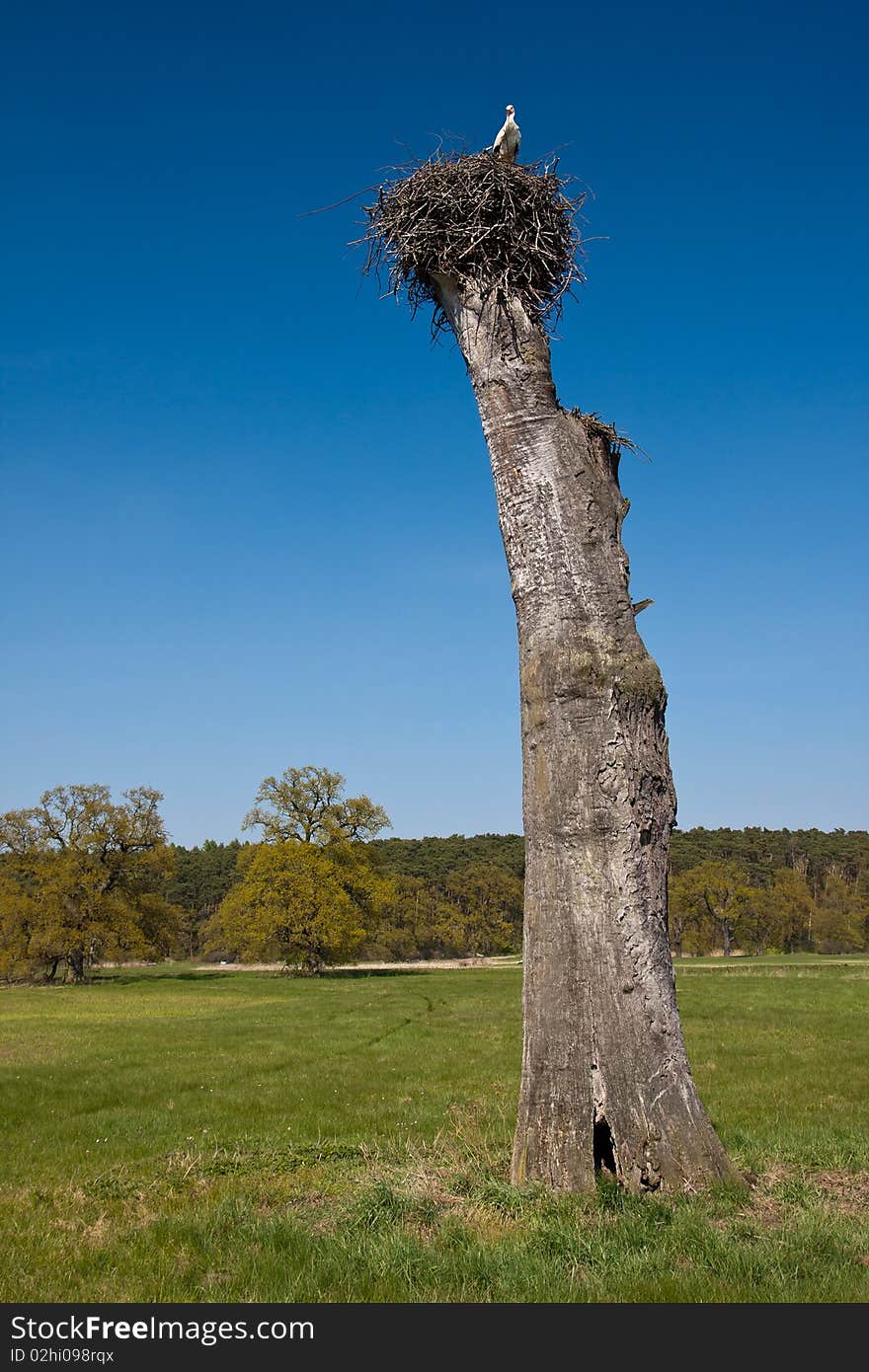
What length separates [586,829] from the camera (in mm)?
7020

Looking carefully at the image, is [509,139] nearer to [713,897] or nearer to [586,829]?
[586,829]

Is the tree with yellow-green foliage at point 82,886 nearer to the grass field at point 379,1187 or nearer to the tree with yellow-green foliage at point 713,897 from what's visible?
the grass field at point 379,1187

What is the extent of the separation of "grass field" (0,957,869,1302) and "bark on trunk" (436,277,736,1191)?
48 centimetres

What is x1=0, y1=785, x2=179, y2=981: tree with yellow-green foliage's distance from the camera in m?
A: 47.8

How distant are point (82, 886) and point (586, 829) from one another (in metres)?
47.2

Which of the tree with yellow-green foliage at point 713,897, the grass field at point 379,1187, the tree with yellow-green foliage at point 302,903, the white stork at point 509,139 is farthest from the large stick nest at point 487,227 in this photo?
the tree with yellow-green foliage at point 713,897

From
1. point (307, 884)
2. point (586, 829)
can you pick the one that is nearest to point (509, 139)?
point (586, 829)

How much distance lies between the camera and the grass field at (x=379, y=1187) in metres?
4.99

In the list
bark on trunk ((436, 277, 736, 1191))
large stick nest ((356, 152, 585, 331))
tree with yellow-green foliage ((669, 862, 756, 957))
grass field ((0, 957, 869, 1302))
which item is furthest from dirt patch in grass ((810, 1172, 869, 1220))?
tree with yellow-green foliage ((669, 862, 756, 957))

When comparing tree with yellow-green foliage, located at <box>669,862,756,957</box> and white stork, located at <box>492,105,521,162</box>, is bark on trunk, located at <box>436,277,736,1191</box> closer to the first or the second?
white stork, located at <box>492,105,521,162</box>

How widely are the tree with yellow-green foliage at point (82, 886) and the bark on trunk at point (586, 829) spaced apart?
45.1 m
